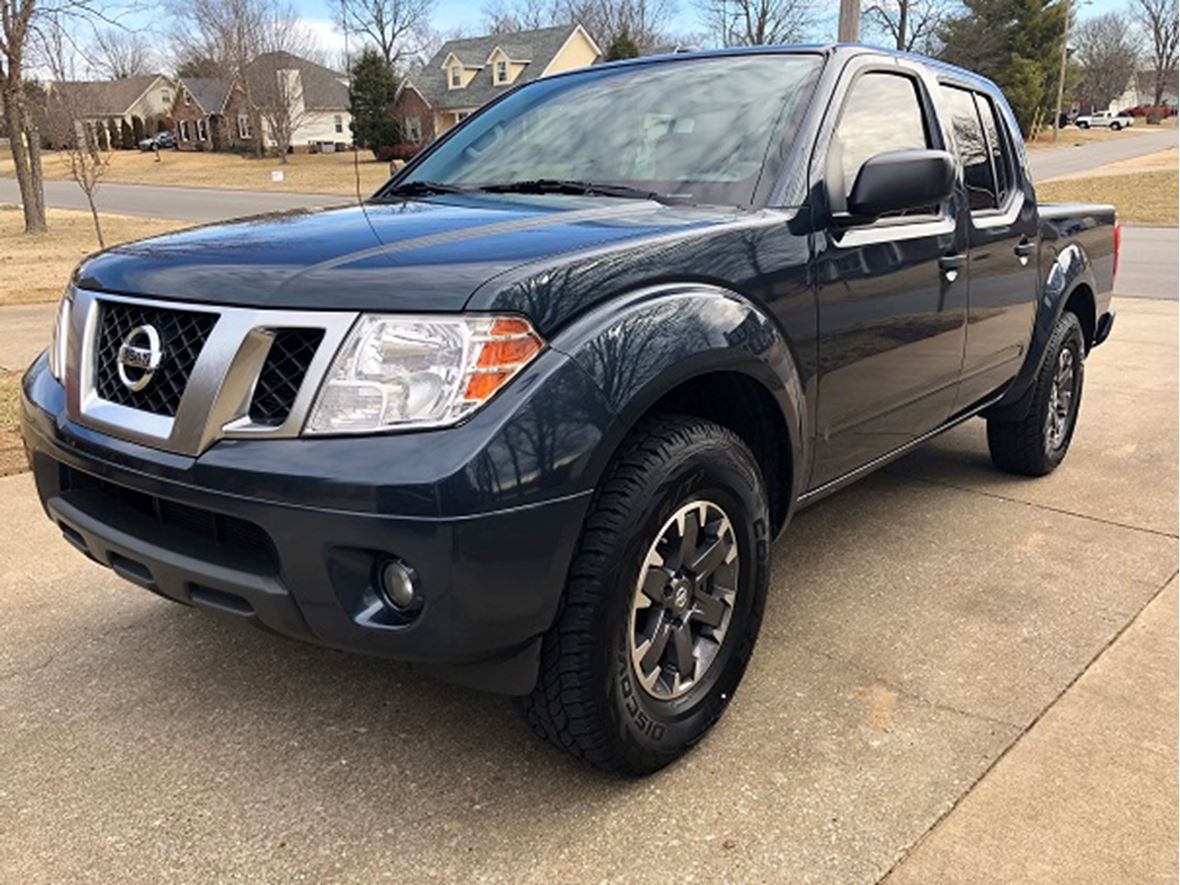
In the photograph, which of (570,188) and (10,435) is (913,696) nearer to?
(570,188)

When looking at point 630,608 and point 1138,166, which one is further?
point 1138,166

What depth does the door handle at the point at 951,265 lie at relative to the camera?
3.59m

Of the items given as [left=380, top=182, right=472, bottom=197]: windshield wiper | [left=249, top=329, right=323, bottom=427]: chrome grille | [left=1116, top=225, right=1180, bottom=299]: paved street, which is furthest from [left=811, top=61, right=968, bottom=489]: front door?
[left=1116, top=225, right=1180, bottom=299]: paved street

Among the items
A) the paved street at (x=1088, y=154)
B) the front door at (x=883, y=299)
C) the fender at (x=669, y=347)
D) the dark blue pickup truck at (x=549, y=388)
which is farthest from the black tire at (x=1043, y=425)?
the paved street at (x=1088, y=154)

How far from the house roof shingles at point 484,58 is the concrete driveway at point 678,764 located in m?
53.5

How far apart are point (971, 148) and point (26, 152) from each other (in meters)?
21.3

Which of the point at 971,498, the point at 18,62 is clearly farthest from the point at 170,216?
the point at 971,498

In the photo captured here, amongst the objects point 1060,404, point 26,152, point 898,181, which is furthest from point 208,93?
point 898,181

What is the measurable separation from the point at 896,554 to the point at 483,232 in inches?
91.8

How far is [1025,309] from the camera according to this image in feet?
14.4

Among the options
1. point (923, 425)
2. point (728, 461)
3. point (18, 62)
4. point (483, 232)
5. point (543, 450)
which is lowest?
point (923, 425)

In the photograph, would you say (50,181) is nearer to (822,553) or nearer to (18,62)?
(18,62)

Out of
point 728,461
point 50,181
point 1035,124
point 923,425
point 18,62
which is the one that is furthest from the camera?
point 1035,124

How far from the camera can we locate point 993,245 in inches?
157
